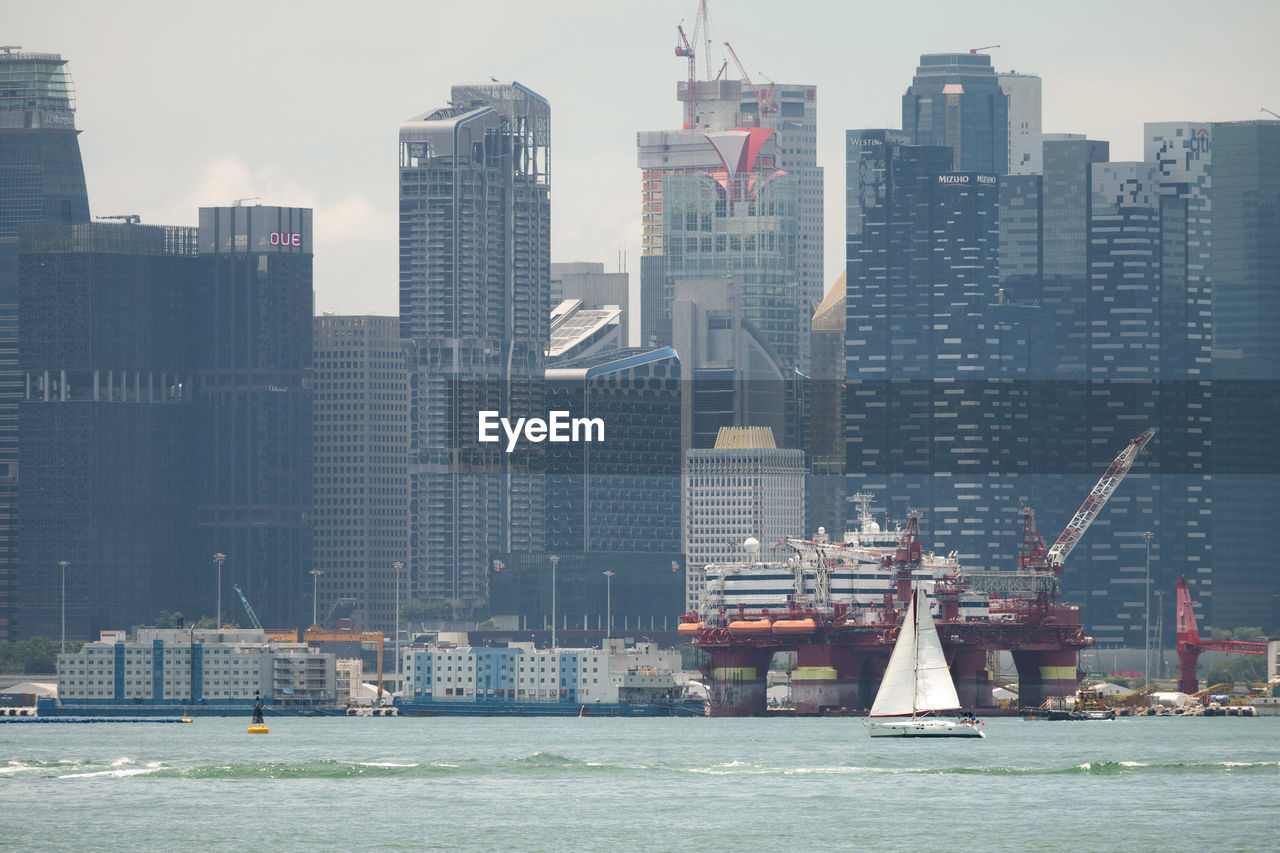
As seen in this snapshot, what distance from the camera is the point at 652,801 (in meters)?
156

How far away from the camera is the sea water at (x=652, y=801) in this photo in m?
139

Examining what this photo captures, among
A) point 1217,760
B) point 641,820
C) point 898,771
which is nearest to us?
point 641,820

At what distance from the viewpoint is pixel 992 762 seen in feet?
603

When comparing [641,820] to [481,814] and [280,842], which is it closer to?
[481,814]

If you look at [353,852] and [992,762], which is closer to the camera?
[353,852]

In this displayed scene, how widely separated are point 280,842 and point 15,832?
14.0 m

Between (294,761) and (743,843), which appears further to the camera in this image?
(294,761)

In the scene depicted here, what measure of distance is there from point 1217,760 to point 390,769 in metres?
57.4

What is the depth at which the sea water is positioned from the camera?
138625mm

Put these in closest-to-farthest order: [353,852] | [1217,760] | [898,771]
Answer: [353,852]
[898,771]
[1217,760]

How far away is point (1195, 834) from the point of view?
140250mm

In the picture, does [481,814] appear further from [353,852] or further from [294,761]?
[294,761]

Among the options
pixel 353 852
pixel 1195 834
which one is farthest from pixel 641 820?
pixel 1195 834

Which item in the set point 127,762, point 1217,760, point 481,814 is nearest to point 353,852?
point 481,814
